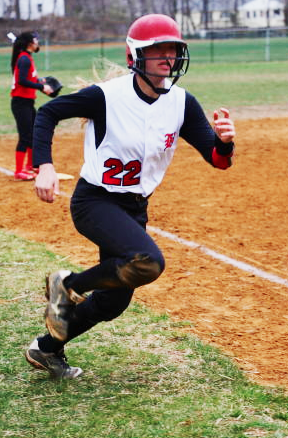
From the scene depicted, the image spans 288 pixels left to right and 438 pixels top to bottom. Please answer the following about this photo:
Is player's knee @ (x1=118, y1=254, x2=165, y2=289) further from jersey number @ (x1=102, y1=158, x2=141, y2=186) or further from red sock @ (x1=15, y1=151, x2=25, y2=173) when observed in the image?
red sock @ (x1=15, y1=151, x2=25, y2=173)

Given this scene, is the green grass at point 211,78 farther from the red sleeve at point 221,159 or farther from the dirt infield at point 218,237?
the red sleeve at point 221,159

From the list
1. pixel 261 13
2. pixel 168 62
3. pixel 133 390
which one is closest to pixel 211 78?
pixel 168 62

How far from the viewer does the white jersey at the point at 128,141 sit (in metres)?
4.24

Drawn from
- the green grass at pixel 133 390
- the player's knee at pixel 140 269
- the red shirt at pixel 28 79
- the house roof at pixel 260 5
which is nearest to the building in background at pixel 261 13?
the house roof at pixel 260 5

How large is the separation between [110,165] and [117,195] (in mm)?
172

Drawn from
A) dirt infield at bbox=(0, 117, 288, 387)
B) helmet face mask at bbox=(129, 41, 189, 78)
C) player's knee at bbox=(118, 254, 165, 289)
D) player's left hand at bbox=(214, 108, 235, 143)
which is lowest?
dirt infield at bbox=(0, 117, 288, 387)

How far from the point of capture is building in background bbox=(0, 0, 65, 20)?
59281mm

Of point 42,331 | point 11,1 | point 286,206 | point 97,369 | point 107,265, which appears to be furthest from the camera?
point 11,1

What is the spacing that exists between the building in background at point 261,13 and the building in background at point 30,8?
75.4 ft

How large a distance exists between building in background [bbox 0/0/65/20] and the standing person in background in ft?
164

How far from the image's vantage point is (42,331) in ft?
17.2

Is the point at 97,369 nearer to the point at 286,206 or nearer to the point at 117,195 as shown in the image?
the point at 117,195

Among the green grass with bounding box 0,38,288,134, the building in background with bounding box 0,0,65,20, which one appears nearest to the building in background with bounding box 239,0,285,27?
the building in background with bounding box 0,0,65,20

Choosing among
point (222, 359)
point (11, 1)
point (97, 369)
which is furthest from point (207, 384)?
point (11, 1)
